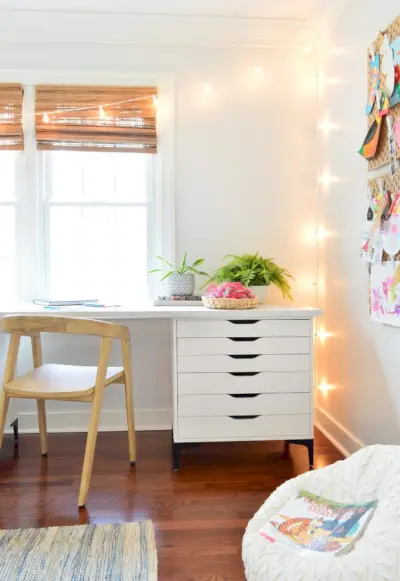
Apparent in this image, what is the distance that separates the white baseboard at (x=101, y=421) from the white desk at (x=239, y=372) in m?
0.67

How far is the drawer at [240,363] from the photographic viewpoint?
8.13ft

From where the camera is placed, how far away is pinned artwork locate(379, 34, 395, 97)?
2053 mm

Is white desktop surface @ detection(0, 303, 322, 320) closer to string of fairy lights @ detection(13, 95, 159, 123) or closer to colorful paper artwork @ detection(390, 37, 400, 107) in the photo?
colorful paper artwork @ detection(390, 37, 400, 107)

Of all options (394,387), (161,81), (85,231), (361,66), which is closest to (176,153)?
(161,81)

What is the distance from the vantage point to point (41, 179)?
3090mm

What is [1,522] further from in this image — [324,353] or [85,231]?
[324,353]

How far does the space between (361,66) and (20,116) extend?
191 centimetres

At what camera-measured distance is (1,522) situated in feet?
6.45

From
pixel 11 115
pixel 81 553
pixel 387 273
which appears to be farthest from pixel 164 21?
pixel 81 553

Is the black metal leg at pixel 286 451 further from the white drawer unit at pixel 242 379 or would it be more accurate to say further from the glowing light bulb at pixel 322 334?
the glowing light bulb at pixel 322 334

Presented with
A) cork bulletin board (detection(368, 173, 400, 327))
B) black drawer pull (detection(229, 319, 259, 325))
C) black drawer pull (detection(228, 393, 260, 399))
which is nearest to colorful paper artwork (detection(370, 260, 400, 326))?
cork bulletin board (detection(368, 173, 400, 327))

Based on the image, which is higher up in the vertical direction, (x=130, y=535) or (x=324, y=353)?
(x=324, y=353)

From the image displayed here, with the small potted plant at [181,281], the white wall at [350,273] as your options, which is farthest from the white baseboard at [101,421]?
the white wall at [350,273]

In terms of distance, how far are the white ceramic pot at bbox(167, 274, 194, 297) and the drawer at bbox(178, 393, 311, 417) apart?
66 cm
